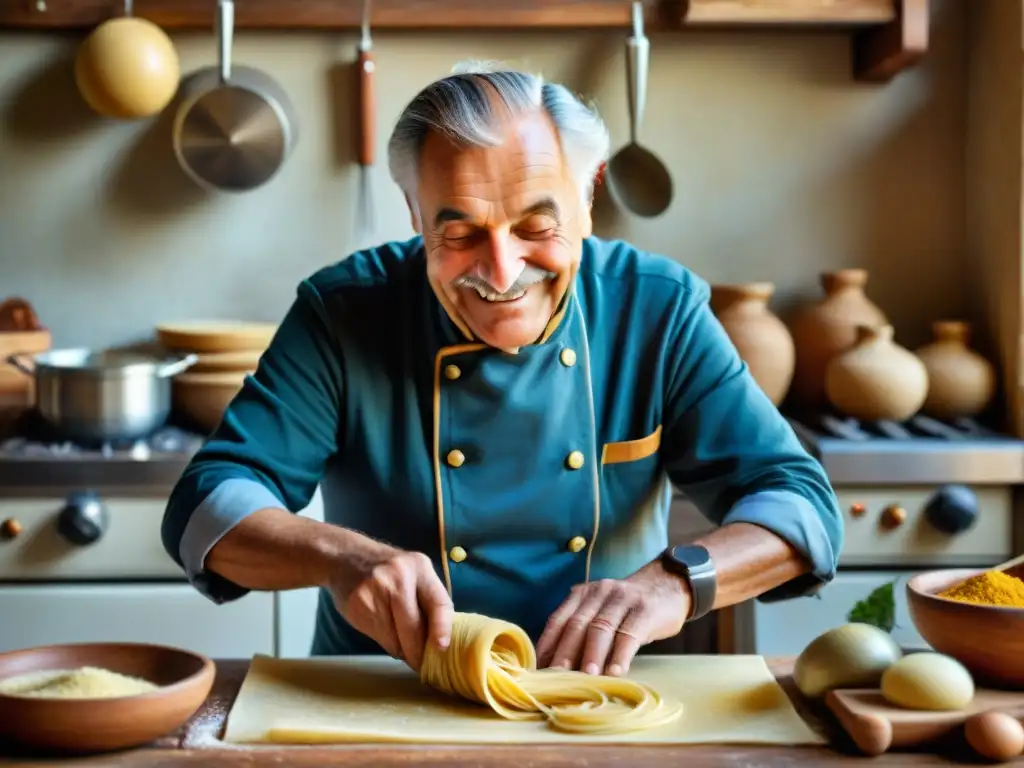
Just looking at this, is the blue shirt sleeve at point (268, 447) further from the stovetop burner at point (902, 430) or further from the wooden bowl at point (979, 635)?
the stovetop burner at point (902, 430)

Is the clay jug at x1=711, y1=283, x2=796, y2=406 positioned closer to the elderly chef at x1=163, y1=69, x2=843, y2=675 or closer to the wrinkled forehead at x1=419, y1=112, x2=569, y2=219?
the elderly chef at x1=163, y1=69, x2=843, y2=675

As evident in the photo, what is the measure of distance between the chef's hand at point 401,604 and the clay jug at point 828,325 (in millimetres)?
1698

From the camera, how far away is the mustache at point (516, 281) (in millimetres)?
1474

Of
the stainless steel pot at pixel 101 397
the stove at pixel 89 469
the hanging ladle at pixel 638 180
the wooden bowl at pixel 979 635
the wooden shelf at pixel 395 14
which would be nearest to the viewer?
the wooden bowl at pixel 979 635

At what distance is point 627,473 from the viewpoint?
1664 mm

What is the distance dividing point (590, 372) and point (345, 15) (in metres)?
1.45

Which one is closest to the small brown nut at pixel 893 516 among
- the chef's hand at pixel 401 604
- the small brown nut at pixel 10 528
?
the chef's hand at pixel 401 604

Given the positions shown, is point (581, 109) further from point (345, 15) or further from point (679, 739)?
point (345, 15)

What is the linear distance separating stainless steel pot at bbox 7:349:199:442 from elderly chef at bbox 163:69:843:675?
94cm

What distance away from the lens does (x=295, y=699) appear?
128cm

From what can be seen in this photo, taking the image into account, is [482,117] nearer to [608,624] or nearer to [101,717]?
[608,624]

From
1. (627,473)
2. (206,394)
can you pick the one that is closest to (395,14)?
(206,394)

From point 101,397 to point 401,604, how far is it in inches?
55.6

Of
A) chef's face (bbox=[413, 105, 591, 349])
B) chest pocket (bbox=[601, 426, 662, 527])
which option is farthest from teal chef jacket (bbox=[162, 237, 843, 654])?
chef's face (bbox=[413, 105, 591, 349])
